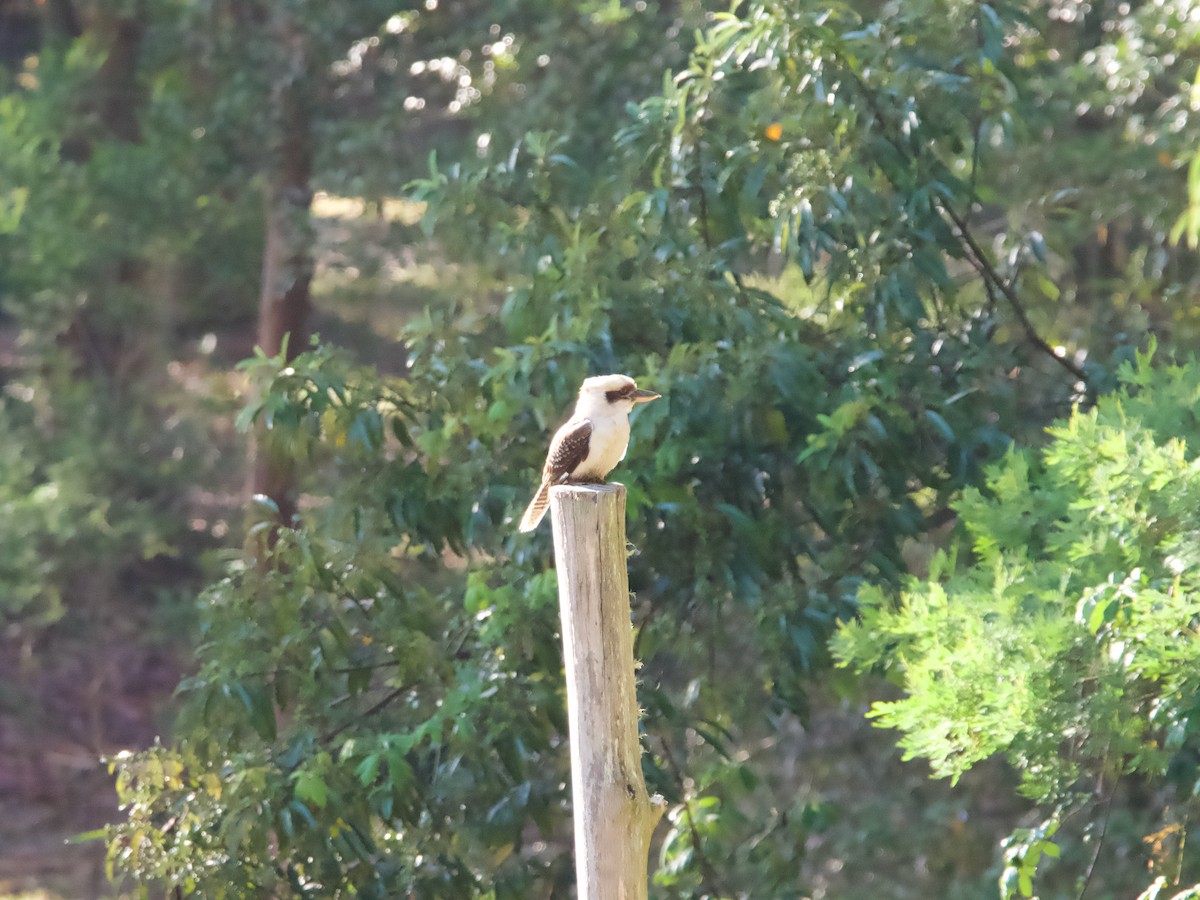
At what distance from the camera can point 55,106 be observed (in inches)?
310

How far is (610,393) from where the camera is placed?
315cm

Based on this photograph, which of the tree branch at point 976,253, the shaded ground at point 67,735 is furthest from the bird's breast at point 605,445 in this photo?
the shaded ground at point 67,735

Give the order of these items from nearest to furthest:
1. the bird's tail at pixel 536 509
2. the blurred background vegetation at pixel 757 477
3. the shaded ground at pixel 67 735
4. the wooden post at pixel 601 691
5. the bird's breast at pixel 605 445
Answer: the wooden post at pixel 601 691 → the blurred background vegetation at pixel 757 477 → the bird's breast at pixel 605 445 → the bird's tail at pixel 536 509 → the shaded ground at pixel 67 735

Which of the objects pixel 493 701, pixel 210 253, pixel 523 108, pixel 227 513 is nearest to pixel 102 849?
pixel 227 513

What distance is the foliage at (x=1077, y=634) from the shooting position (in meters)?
2.54

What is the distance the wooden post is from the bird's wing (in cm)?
48

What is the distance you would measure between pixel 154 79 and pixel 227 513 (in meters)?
3.07

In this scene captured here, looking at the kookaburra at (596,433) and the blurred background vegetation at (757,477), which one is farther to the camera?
the kookaburra at (596,433)

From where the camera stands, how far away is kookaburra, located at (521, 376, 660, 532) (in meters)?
3.10

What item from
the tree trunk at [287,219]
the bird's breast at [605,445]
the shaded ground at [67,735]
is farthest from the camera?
the shaded ground at [67,735]

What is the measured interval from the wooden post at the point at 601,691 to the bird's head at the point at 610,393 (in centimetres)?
54

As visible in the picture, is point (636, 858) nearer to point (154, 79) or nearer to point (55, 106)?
point (55, 106)

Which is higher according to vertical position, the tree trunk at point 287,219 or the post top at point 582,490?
the tree trunk at point 287,219

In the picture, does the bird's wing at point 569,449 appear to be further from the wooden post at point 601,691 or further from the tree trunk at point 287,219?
the tree trunk at point 287,219
